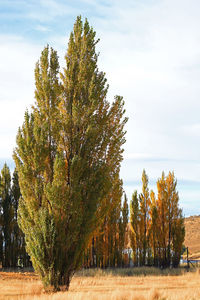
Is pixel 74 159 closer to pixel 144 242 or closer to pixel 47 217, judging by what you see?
pixel 47 217

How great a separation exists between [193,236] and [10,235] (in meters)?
46.7

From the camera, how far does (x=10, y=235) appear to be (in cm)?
3045

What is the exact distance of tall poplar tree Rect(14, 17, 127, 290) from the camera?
13.2 meters

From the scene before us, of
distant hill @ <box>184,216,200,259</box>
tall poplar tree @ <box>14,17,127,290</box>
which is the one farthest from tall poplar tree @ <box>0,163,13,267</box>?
distant hill @ <box>184,216,200,259</box>

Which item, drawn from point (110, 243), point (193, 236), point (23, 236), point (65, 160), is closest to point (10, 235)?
point (23, 236)

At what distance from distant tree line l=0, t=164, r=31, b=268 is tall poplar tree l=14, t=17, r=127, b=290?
56.5 feet

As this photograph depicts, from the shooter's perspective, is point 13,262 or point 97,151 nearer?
point 97,151

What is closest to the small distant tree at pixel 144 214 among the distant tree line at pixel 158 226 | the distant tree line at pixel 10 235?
the distant tree line at pixel 158 226

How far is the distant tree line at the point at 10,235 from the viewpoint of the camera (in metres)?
30.3

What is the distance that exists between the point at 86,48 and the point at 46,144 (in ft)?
14.7

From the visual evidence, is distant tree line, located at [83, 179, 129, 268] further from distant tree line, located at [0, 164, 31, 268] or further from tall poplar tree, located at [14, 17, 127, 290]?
tall poplar tree, located at [14, 17, 127, 290]

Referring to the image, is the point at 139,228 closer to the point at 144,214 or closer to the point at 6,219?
the point at 144,214

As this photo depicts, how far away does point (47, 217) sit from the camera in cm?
1310

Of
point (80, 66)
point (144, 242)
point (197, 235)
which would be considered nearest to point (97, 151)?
point (80, 66)
